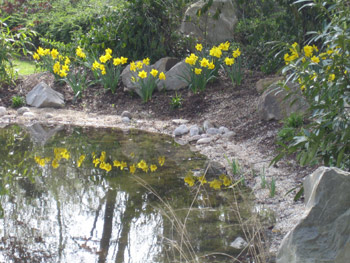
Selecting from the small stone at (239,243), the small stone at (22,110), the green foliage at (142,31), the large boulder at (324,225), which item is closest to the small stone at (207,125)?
the green foliage at (142,31)

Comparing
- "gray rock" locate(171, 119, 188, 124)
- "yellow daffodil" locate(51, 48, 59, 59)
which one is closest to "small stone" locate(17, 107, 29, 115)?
"yellow daffodil" locate(51, 48, 59, 59)

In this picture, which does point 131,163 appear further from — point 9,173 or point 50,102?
point 50,102

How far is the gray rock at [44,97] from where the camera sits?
29.1 ft

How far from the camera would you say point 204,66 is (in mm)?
8172

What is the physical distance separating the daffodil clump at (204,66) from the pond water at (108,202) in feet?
4.98

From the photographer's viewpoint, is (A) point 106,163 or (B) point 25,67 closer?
(A) point 106,163

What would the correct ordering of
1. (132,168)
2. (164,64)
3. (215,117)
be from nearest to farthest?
(132,168) → (215,117) → (164,64)

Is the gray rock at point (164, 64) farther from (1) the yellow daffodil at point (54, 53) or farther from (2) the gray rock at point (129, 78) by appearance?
(1) the yellow daffodil at point (54, 53)

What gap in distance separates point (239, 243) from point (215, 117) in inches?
159

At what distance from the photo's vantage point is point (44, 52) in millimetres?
9500

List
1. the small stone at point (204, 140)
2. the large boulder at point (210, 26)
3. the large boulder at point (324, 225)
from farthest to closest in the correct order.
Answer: the large boulder at point (210, 26) → the small stone at point (204, 140) → the large boulder at point (324, 225)

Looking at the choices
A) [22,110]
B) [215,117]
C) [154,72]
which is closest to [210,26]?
[154,72]

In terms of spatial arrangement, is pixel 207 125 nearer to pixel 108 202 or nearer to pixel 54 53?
pixel 108 202

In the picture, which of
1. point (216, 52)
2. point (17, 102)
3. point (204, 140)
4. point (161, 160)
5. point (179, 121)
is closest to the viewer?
point (161, 160)
